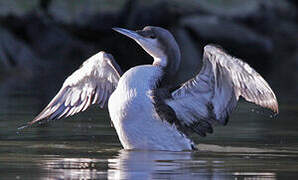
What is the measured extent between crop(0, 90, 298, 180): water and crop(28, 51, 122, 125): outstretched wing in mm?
289

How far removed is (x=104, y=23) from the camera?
29891 mm

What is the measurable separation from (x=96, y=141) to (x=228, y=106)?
1596 millimetres

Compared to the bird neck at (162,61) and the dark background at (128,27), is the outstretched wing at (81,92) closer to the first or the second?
the bird neck at (162,61)

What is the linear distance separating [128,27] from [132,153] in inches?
809

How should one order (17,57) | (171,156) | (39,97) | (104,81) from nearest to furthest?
(171,156) < (104,81) < (39,97) < (17,57)

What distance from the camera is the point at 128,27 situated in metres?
29.9

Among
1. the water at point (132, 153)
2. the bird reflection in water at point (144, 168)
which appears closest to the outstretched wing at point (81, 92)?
the water at point (132, 153)

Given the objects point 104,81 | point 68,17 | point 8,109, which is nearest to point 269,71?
point 68,17

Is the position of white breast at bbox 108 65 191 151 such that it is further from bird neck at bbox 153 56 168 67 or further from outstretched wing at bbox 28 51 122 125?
outstretched wing at bbox 28 51 122 125

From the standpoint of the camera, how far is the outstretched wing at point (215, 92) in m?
9.63

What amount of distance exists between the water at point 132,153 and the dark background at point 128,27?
13.2 meters

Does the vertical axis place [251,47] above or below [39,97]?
above

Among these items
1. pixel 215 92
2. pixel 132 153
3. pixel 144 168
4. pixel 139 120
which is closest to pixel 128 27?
pixel 215 92

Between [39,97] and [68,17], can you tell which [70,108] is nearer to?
[39,97]
